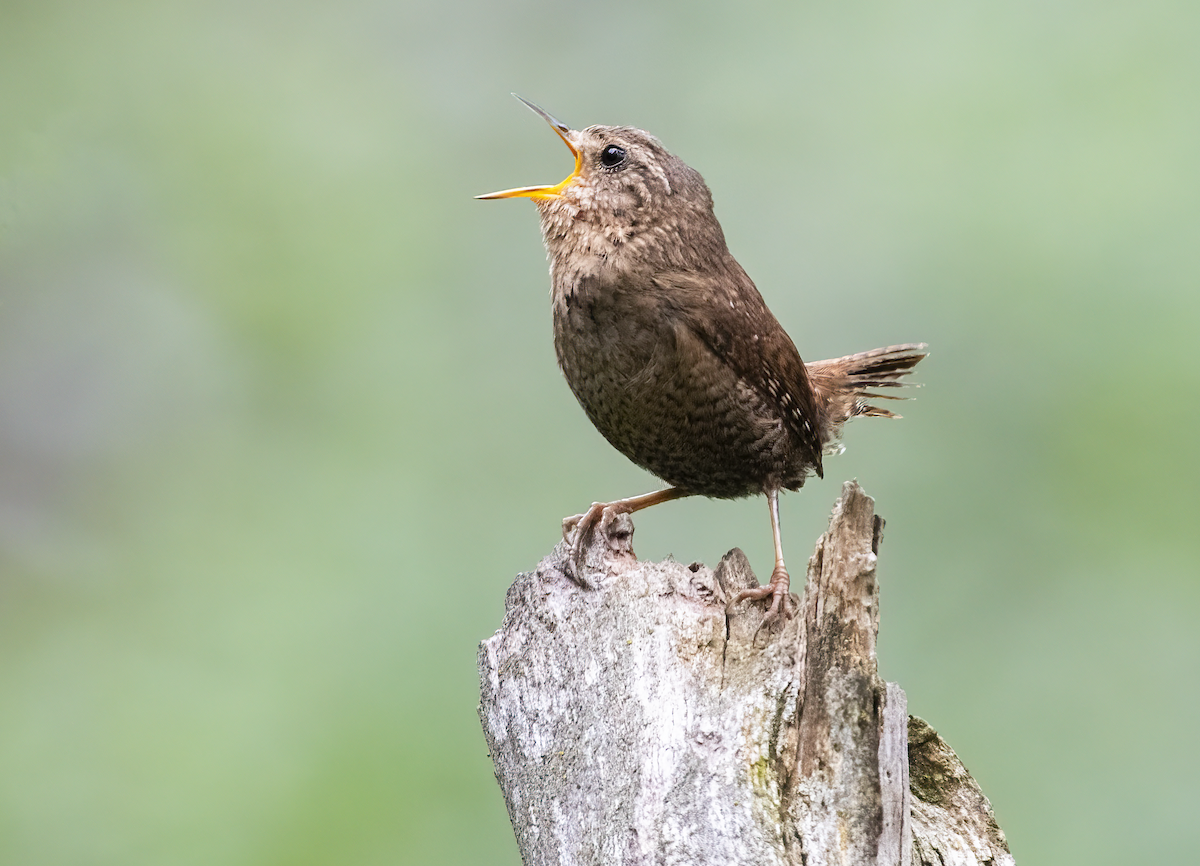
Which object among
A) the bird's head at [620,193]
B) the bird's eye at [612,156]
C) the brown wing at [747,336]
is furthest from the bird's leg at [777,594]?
the bird's eye at [612,156]

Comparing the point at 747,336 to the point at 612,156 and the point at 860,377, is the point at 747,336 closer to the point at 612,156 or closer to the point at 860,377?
the point at 612,156

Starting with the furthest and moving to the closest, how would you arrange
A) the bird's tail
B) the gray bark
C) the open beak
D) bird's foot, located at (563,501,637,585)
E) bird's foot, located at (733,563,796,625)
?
the bird's tail
the open beak
bird's foot, located at (563,501,637,585)
bird's foot, located at (733,563,796,625)
the gray bark

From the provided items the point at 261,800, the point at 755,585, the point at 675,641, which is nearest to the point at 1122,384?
the point at 755,585

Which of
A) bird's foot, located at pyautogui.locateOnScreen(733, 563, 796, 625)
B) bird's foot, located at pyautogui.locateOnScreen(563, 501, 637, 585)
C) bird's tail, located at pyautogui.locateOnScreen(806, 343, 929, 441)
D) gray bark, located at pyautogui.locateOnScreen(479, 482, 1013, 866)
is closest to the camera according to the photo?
gray bark, located at pyautogui.locateOnScreen(479, 482, 1013, 866)

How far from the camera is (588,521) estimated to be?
2615mm

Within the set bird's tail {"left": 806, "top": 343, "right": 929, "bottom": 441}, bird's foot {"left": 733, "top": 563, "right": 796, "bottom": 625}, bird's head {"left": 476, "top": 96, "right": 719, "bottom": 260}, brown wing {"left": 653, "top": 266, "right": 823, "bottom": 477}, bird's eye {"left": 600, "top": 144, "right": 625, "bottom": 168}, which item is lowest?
bird's foot {"left": 733, "top": 563, "right": 796, "bottom": 625}

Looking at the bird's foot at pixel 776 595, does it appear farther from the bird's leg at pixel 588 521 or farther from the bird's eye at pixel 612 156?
the bird's eye at pixel 612 156

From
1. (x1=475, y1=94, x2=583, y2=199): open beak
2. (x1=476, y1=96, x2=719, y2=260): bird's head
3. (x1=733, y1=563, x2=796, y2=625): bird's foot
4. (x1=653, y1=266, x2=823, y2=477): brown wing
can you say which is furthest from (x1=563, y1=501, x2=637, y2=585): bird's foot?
(x1=475, y1=94, x2=583, y2=199): open beak

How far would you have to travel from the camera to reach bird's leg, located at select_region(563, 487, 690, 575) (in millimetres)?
2510

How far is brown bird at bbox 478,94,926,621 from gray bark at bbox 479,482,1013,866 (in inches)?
10.4

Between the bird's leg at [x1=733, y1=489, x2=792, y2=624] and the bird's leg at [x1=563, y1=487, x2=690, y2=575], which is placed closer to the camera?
the bird's leg at [x1=733, y1=489, x2=792, y2=624]

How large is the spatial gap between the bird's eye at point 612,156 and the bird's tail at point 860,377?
876 mm

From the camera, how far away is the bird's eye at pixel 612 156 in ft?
8.91

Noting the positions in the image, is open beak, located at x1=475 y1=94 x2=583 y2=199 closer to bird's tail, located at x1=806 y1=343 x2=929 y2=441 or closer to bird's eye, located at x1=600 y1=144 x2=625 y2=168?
bird's eye, located at x1=600 y1=144 x2=625 y2=168
